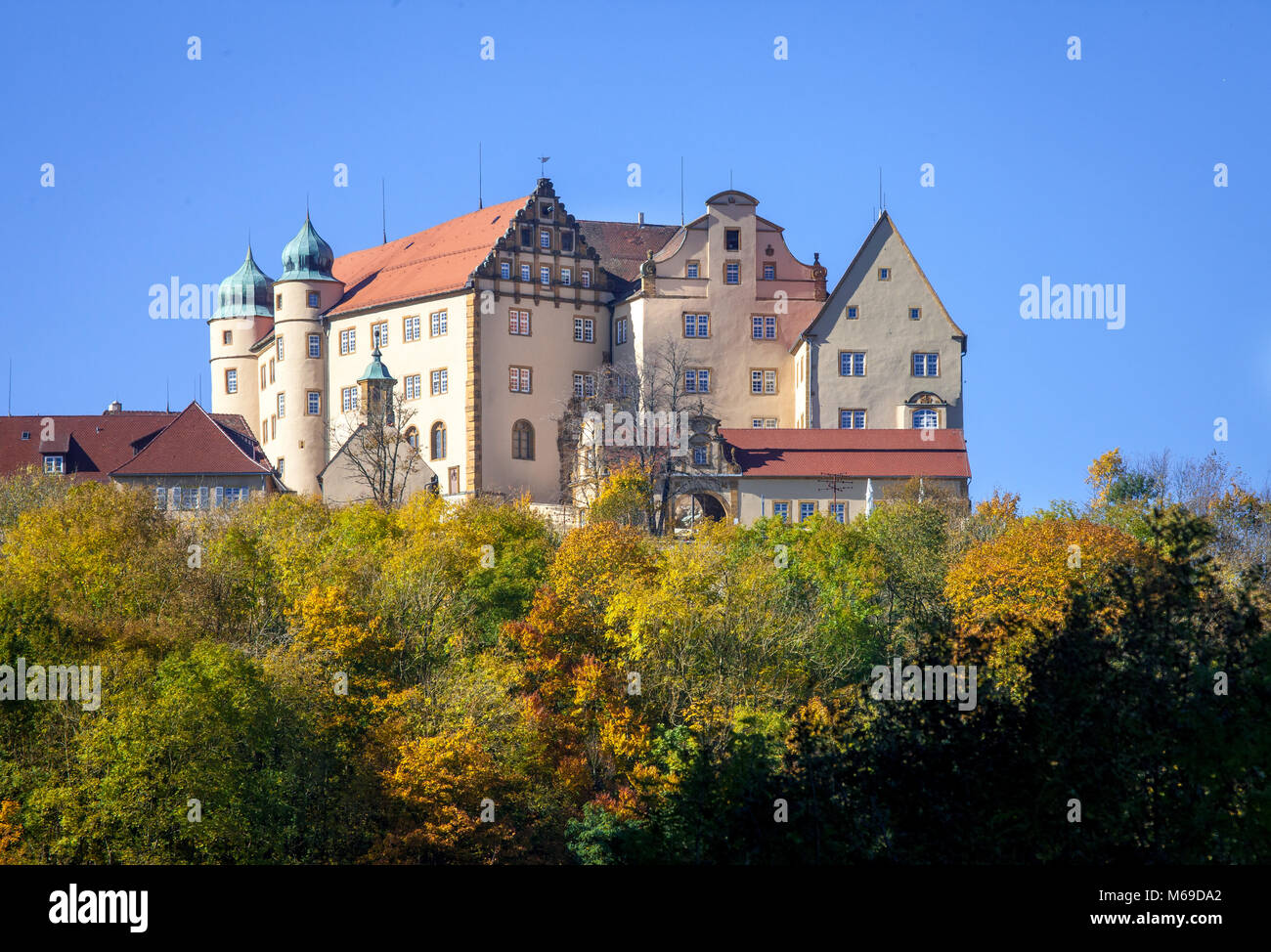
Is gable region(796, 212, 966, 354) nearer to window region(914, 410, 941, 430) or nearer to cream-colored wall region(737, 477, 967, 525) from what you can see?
window region(914, 410, 941, 430)

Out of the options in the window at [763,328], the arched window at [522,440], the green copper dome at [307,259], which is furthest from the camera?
the green copper dome at [307,259]

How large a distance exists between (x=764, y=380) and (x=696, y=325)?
412 cm

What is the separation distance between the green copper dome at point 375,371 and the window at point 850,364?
2214 centimetres

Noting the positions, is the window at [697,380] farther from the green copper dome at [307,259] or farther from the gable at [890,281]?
the green copper dome at [307,259]

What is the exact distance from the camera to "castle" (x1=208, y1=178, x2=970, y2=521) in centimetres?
8825

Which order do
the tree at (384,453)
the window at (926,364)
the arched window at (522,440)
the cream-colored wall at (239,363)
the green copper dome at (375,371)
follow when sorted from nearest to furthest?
the window at (926,364) → the tree at (384,453) → the arched window at (522,440) → the green copper dome at (375,371) → the cream-colored wall at (239,363)

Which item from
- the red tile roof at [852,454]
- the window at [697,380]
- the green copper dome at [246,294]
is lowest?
the red tile roof at [852,454]

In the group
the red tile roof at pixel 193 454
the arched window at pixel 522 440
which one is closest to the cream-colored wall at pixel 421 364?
the arched window at pixel 522 440

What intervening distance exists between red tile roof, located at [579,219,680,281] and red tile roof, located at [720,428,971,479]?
1975 centimetres

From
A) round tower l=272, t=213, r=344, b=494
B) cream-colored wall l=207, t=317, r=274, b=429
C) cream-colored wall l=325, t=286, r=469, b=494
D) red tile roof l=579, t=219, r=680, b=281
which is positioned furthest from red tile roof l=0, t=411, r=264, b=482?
red tile roof l=579, t=219, r=680, b=281

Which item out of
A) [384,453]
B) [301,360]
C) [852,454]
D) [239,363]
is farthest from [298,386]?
[852,454]

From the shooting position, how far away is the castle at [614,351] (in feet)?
290
